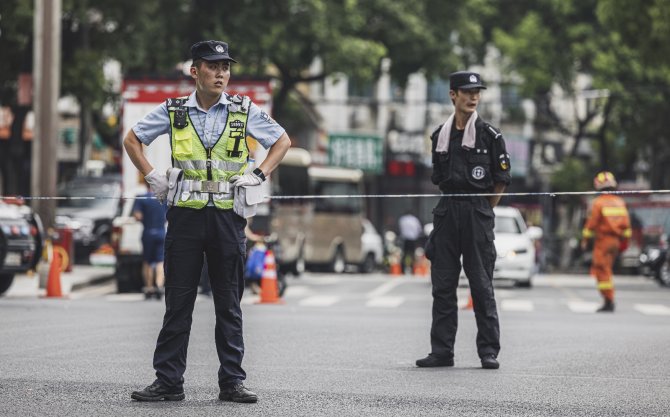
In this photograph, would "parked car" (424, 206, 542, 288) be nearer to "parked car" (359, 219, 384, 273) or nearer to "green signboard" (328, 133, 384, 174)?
"parked car" (359, 219, 384, 273)

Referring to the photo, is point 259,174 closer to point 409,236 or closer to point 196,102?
point 196,102

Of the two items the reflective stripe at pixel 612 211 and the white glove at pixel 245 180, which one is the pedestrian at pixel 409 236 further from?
the white glove at pixel 245 180

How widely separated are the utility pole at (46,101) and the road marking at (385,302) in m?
5.02

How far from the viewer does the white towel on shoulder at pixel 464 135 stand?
32.6 feet

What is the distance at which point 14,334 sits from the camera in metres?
11.7

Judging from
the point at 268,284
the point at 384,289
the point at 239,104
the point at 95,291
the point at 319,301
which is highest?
the point at 239,104

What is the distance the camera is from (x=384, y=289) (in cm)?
2708

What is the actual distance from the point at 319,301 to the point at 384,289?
588 cm

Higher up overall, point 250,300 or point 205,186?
point 205,186

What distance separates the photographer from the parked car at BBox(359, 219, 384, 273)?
4078 centimetres

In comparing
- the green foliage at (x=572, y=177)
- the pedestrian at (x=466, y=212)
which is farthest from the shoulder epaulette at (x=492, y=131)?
the green foliage at (x=572, y=177)

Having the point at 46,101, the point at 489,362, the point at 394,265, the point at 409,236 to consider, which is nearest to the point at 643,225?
the point at 409,236

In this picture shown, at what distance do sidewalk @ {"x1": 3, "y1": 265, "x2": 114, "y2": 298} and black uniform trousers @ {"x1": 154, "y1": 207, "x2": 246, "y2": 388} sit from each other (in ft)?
40.5

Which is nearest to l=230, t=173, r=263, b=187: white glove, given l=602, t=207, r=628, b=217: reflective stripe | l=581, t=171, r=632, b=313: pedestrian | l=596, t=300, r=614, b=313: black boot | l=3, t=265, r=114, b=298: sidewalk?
l=581, t=171, r=632, b=313: pedestrian
